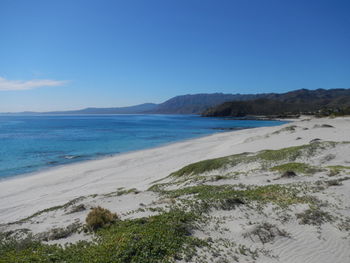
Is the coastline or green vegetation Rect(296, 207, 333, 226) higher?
green vegetation Rect(296, 207, 333, 226)

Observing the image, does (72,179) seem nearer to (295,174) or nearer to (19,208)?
(19,208)

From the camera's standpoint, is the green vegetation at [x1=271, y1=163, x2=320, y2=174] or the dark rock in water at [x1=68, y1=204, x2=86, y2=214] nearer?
the dark rock in water at [x1=68, y1=204, x2=86, y2=214]

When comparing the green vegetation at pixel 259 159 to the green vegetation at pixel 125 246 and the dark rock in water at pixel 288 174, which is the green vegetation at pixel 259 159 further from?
the green vegetation at pixel 125 246

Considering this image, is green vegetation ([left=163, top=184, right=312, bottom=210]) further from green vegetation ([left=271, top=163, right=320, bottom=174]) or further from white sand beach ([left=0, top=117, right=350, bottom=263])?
green vegetation ([left=271, top=163, right=320, bottom=174])

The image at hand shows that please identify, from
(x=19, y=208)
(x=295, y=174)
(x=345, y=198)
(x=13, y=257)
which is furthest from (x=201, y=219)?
(x=19, y=208)

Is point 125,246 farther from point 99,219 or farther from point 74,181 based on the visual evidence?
point 74,181

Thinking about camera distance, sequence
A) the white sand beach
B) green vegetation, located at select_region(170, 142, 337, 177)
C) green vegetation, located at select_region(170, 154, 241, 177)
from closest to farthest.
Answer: the white sand beach, green vegetation, located at select_region(170, 142, 337, 177), green vegetation, located at select_region(170, 154, 241, 177)

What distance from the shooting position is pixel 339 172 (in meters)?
15.5

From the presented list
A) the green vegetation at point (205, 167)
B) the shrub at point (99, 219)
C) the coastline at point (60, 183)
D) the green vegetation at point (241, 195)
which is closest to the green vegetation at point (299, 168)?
the green vegetation at point (241, 195)

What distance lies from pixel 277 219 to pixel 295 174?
7.70 m

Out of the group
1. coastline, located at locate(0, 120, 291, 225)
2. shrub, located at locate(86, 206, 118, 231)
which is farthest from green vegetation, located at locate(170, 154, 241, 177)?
shrub, located at locate(86, 206, 118, 231)

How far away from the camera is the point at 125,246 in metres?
7.11

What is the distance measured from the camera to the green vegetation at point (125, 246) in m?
6.75

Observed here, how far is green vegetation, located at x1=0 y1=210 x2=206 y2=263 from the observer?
6.75 m
